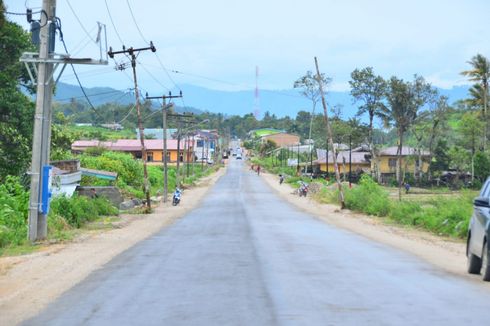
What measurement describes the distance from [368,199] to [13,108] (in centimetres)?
2054

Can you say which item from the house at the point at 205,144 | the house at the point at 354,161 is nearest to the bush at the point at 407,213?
the house at the point at 354,161

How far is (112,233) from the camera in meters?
26.8

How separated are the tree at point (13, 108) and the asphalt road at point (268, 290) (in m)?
15.6

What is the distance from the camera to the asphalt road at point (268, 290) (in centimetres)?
909

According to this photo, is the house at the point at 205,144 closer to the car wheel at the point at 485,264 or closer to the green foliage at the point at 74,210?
the green foliage at the point at 74,210

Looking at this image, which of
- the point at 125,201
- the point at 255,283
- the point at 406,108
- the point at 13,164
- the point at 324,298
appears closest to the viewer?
the point at 324,298

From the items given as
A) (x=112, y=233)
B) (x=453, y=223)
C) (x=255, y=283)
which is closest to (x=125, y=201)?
(x=112, y=233)

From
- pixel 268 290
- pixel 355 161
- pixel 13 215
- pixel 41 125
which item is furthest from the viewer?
pixel 355 161

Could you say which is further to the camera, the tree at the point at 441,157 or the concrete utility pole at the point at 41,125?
the tree at the point at 441,157

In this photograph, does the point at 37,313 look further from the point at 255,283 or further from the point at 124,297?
the point at 255,283

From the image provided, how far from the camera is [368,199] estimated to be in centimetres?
4250

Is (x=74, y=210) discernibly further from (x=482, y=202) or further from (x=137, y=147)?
(x=137, y=147)

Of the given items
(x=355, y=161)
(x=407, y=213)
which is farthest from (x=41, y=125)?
(x=355, y=161)

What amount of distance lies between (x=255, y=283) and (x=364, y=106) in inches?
3254
